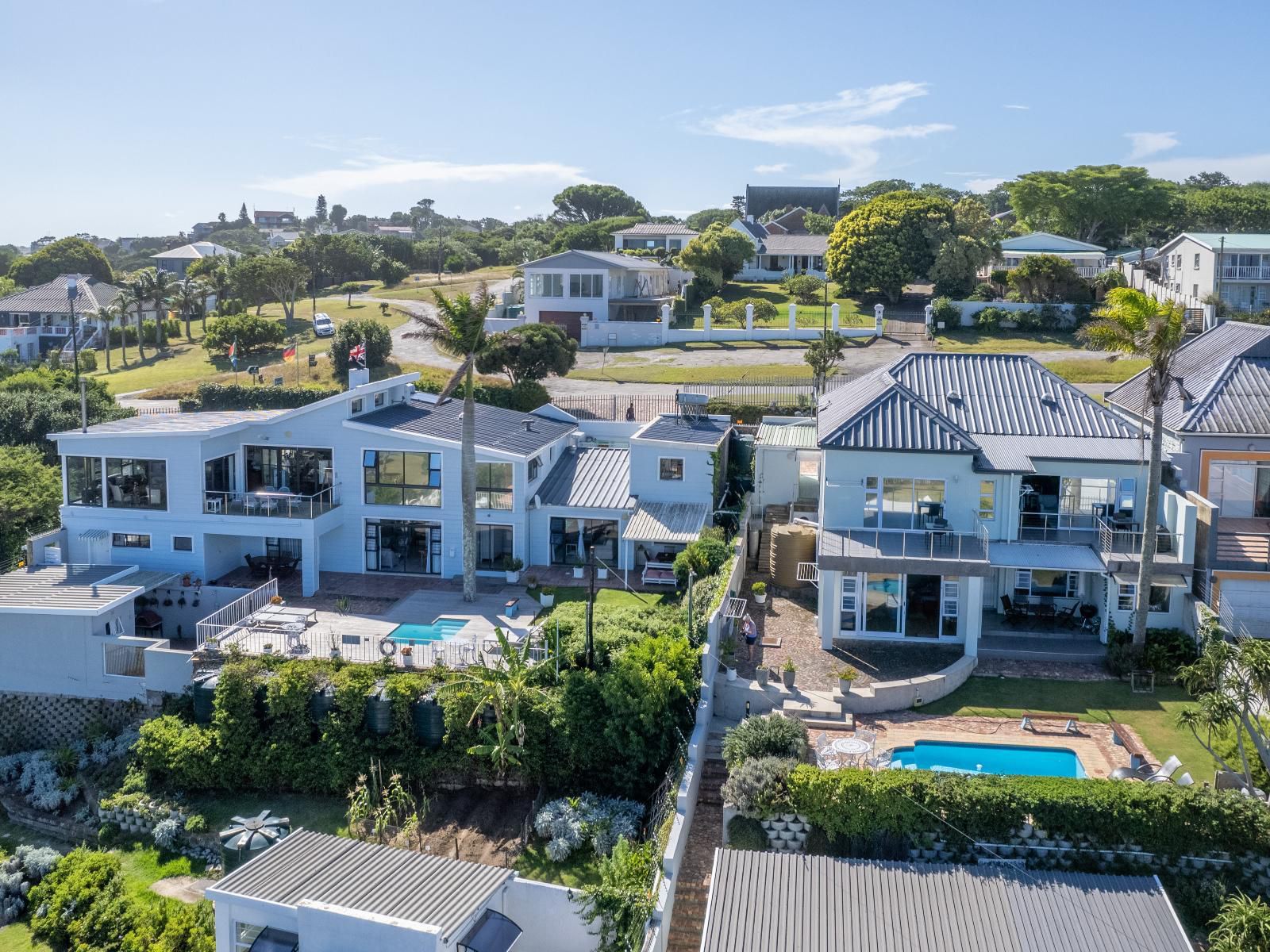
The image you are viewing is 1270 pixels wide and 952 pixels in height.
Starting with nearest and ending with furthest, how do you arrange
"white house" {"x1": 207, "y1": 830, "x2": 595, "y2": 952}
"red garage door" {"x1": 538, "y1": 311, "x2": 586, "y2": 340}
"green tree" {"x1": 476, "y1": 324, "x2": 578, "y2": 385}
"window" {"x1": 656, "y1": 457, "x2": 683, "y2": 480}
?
1. "white house" {"x1": 207, "y1": 830, "x2": 595, "y2": 952}
2. "window" {"x1": 656, "y1": 457, "x2": 683, "y2": 480}
3. "green tree" {"x1": 476, "y1": 324, "x2": 578, "y2": 385}
4. "red garage door" {"x1": 538, "y1": 311, "x2": 586, "y2": 340}

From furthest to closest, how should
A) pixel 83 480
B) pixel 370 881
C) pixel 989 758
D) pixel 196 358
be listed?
pixel 196 358, pixel 83 480, pixel 989 758, pixel 370 881

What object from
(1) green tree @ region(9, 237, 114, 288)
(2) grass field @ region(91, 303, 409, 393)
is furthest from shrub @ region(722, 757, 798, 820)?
(1) green tree @ region(9, 237, 114, 288)

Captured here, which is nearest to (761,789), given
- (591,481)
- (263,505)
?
(591,481)

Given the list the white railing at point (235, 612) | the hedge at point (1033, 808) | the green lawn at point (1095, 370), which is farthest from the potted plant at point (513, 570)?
the green lawn at point (1095, 370)

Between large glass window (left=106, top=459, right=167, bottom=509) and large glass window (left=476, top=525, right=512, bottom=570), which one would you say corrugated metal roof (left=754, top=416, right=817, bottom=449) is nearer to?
large glass window (left=476, top=525, right=512, bottom=570)

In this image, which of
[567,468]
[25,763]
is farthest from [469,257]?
[25,763]

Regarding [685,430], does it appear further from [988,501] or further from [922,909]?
[922,909]

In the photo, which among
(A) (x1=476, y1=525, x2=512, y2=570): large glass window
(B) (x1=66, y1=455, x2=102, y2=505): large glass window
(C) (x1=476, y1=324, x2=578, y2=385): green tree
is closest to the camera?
(B) (x1=66, y1=455, x2=102, y2=505): large glass window

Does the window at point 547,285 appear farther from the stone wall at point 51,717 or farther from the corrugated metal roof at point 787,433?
the stone wall at point 51,717
